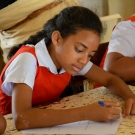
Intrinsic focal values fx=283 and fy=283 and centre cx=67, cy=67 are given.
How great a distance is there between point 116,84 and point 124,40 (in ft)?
1.06

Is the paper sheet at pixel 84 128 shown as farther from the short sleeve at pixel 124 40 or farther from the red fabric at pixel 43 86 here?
the short sleeve at pixel 124 40

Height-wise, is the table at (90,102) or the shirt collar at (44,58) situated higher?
the shirt collar at (44,58)

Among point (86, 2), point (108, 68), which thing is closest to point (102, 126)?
point (108, 68)

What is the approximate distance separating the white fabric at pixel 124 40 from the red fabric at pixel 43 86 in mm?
310

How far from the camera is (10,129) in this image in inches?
34.1

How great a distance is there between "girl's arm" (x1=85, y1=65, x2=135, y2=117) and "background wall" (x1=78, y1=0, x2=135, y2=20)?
174cm

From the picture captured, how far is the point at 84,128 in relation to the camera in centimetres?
83

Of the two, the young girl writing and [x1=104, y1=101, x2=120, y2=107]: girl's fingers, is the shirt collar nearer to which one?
the young girl writing

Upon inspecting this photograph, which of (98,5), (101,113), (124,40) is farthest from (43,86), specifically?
(98,5)

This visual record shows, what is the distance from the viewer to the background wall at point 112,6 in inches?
114

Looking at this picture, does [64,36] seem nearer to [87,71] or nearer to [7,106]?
[87,71]

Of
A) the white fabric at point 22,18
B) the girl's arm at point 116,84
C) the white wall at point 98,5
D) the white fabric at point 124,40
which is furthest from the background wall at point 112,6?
the girl's arm at point 116,84

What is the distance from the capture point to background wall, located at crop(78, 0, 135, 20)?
2889 mm

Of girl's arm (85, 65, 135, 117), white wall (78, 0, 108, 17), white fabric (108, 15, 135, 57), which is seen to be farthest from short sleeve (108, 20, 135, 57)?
white wall (78, 0, 108, 17)
